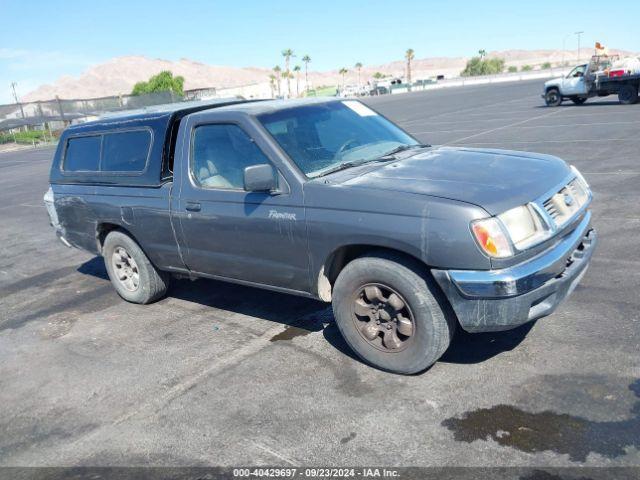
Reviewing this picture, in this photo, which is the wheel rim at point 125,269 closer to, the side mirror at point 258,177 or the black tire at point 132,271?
the black tire at point 132,271

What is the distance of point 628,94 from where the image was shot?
22.3 m

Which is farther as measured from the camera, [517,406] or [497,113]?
[497,113]

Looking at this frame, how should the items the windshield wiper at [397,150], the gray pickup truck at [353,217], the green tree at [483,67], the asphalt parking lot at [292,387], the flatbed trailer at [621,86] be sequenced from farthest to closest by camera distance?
1. the green tree at [483,67]
2. the flatbed trailer at [621,86]
3. the windshield wiper at [397,150]
4. the gray pickup truck at [353,217]
5. the asphalt parking lot at [292,387]

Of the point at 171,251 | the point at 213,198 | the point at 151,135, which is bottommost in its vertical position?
the point at 171,251

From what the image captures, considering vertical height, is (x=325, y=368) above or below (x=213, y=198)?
below

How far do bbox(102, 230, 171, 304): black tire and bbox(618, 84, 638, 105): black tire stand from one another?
22.0 metres

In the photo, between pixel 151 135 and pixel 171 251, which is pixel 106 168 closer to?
pixel 151 135

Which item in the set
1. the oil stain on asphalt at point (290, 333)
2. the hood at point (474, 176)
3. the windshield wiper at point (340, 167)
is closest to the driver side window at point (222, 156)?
the windshield wiper at point (340, 167)

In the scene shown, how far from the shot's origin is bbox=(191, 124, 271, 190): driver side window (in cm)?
449

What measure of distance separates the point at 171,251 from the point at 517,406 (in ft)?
10.6

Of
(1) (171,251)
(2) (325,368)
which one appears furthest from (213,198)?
(2) (325,368)

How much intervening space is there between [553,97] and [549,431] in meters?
24.5

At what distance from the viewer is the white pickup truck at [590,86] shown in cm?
2220

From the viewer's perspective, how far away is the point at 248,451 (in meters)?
3.30
